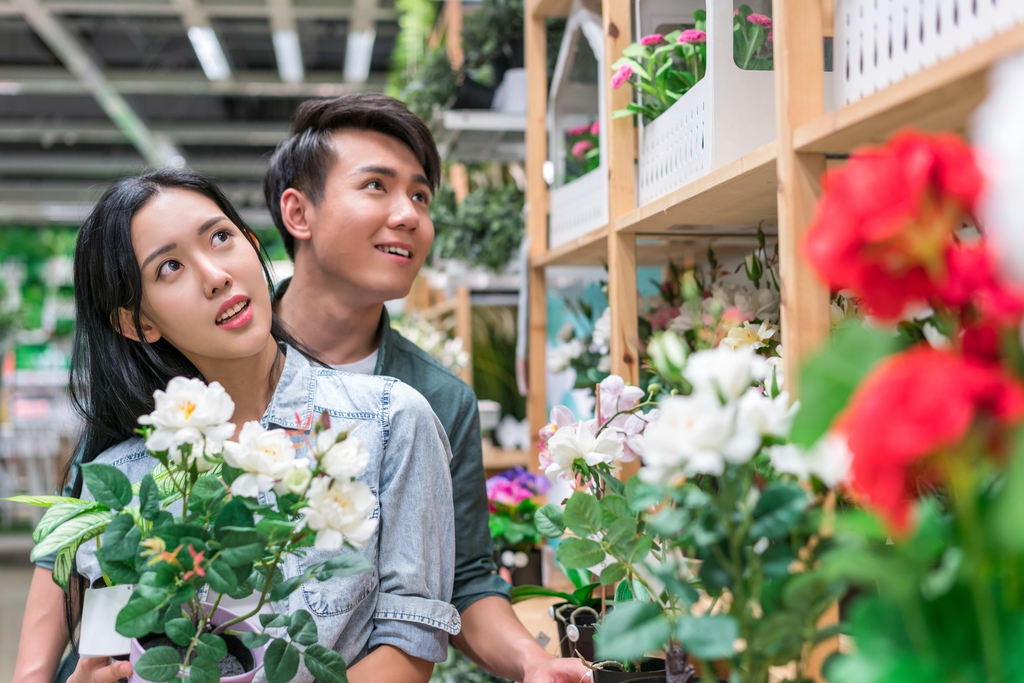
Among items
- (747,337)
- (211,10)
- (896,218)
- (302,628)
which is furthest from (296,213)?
(211,10)

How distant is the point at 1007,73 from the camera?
42 cm

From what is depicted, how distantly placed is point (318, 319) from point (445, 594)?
0.73 metres

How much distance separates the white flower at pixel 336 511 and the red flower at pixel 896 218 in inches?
19.9

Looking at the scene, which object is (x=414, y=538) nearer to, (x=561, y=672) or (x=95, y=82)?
(x=561, y=672)

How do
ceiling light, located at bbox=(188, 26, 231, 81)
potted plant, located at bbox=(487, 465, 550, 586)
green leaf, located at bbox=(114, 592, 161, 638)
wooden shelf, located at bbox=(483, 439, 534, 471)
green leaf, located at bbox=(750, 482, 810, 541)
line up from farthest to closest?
ceiling light, located at bbox=(188, 26, 231, 81) < wooden shelf, located at bbox=(483, 439, 534, 471) < potted plant, located at bbox=(487, 465, 550, 586) < green leaf, located at bbox=(114, 592, 161, 638) < green leaf, located at bbox=(750, 482, 810, 541)

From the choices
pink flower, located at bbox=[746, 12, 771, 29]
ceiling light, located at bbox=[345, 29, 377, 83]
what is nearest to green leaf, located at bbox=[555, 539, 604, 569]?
pink flower, located at bbox=[746, 12, 771, 29]

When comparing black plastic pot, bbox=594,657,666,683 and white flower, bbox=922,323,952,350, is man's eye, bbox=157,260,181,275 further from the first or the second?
white flower, bbox=922,323,952,350

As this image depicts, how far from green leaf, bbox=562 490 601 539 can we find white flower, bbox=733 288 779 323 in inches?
24.6

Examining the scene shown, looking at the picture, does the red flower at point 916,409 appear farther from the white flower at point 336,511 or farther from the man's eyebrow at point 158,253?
the man's eyebrow at point 158,253

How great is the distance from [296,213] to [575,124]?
2.45ft

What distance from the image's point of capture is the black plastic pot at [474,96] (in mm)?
2793

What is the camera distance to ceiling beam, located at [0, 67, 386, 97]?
668cm

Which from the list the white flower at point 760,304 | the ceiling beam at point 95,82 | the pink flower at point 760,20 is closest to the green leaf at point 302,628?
the white flower at point 760,304

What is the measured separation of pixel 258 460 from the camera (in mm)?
811
